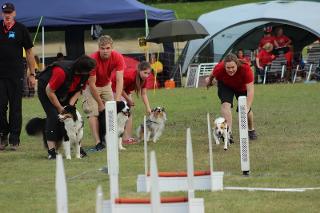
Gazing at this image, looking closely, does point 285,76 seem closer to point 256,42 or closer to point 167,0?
point 256,42

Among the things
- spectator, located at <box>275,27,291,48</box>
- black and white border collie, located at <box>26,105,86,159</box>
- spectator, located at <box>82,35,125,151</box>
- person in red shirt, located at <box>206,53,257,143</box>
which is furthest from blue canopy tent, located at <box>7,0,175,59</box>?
black and white border collie, located at <box>26,105,86,159</box>

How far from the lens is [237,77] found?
38.7 ft

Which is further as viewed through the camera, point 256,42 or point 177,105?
point 256,42

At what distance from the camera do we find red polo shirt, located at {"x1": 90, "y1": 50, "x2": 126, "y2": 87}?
11328 millimetres

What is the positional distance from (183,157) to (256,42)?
18238 mm

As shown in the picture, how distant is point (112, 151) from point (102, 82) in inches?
209

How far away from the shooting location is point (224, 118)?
1186 centimetres

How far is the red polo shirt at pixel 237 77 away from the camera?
11.7 meters

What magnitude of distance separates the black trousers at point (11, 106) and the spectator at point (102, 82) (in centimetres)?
90

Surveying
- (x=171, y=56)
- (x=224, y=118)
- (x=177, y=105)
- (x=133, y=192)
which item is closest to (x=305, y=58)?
(x=171, y=56)

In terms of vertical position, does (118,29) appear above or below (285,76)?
above

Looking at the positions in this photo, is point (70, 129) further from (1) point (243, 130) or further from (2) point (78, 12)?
(2) point (78, 12)

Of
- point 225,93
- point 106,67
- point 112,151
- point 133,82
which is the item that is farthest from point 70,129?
point 112,151

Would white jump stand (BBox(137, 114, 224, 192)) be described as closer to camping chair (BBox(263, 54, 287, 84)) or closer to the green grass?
camping chair (BBox(263, 54, 287, 84))
